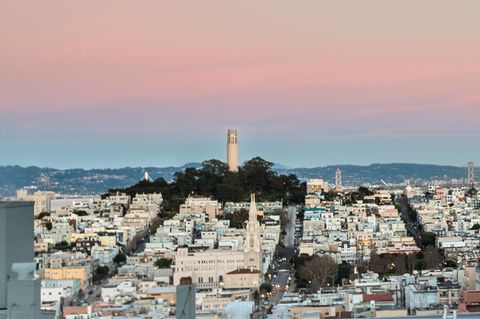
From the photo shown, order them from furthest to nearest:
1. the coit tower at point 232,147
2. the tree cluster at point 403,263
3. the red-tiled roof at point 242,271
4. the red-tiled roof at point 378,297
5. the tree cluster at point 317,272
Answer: the coit tower at point 232,147, the tree cluster at point 403,263, the red-tiled roof at point 242,271, the tree cluster at point 317,272, the red-tiled roof at point 378,297

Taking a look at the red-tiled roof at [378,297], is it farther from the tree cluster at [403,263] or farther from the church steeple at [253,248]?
the church steeple at [253,248]

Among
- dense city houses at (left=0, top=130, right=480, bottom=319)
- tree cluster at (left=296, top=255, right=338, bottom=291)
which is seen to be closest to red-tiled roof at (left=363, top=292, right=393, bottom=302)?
dense city houses at (left=0, top=130, right=480, bottom=319)

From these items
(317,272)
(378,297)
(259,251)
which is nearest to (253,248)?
(259,251)

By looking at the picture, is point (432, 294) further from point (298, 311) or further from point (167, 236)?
point (167, 236)

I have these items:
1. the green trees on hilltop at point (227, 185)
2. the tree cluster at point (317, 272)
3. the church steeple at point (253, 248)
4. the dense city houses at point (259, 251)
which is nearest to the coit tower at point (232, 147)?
the dense city houses at point (259, 251)

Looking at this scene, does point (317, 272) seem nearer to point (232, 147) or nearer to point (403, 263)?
point (403, 263)

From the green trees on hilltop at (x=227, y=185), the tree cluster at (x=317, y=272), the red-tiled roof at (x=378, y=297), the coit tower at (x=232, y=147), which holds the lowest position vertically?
the red-tiled roof at (x=378, y=297)

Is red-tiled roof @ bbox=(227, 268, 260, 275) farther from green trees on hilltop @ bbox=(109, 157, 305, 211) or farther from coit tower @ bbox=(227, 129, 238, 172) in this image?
coit tower @ bbox=(227, 129, 238, 172)

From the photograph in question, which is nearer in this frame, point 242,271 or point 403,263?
point 242,271
